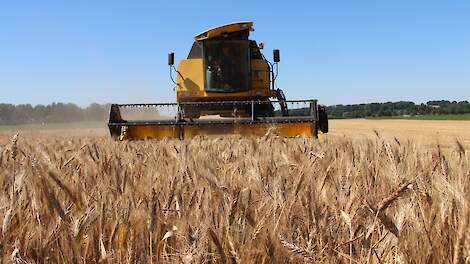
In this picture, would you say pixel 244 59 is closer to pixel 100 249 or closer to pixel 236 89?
pixel 236 89

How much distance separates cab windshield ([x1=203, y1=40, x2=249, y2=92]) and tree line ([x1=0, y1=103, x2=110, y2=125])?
3903cm

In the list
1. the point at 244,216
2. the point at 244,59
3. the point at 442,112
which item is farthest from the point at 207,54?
the point at 442,112

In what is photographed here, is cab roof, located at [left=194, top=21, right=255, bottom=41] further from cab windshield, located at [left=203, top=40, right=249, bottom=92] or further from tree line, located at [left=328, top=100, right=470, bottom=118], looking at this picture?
tree line, located at [left=328, top=100, right=470, bottom=118]

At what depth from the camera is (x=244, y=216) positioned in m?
1.18

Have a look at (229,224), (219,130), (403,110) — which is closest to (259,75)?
(219,130)

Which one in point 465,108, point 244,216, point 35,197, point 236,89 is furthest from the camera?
point 465,108

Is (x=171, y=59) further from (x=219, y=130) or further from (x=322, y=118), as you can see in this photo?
(x=219, y=130)

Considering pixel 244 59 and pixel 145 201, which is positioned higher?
pixel 244 59

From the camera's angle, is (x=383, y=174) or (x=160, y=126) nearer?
(x=383, y=174)

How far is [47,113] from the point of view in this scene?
5784cm

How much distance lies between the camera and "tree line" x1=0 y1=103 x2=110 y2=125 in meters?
51.1

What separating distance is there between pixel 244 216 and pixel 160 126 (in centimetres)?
780

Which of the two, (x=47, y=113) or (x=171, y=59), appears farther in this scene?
(x=47, y=113)

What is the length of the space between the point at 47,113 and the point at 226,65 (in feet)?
166
